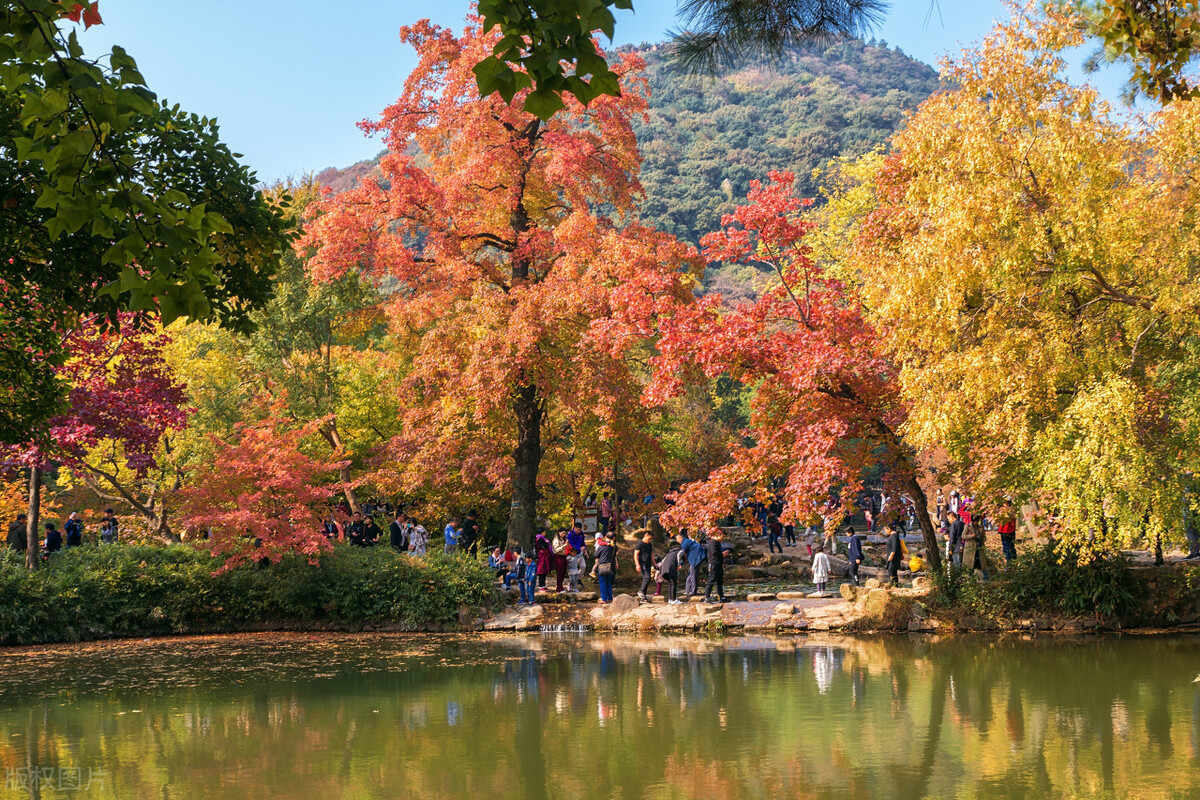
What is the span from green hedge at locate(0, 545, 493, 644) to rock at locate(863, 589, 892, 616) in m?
6.30

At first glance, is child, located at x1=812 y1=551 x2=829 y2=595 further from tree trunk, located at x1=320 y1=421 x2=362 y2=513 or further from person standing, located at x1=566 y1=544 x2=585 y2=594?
tree trunk, located at x1=320 y1=421 x2=362 y2=513

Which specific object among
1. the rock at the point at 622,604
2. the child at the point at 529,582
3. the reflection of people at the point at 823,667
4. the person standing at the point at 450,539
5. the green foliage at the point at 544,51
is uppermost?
the green foliage at the point at 544,51

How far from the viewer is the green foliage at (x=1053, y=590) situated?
45.7ft

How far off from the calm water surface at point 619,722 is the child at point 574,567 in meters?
4.93

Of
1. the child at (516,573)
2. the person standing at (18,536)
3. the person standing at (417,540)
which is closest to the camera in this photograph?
the child at (516,573)

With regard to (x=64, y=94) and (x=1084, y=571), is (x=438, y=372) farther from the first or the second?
(x=64, y=94)

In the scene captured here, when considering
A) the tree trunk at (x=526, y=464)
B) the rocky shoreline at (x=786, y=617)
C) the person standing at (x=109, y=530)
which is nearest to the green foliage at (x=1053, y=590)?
the rocky shoreline at (x=786, y=617)

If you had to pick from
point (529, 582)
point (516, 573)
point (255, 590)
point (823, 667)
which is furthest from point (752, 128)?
point (823, 667)

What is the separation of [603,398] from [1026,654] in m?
8.53

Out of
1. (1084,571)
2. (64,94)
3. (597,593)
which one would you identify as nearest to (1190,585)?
(1084,571)

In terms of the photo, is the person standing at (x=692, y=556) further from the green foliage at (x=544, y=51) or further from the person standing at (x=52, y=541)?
the green foliage at (x=544, y=51)

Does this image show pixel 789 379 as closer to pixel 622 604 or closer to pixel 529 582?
pixel 622 604

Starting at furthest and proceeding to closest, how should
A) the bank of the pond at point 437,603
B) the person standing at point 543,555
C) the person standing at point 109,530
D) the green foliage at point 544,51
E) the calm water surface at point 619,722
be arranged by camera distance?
the person standing at point 109,530 → the person standing at point 543,555 → the bank of the pond at point 437,603 → the calm water surface at point 619,722 → the green foliage at point 544,51

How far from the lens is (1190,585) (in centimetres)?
1377
